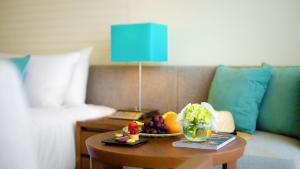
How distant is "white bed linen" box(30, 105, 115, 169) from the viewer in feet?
8.14

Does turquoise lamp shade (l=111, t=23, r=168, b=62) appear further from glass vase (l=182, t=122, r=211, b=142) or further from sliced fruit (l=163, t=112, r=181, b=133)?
glass vase (l=182, t=122, r=211, b=142)

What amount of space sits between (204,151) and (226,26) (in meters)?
1.55

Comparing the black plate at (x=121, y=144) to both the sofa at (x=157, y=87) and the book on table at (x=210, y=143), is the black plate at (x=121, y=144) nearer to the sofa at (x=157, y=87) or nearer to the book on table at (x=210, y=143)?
the book on table at (x=210, y=143)

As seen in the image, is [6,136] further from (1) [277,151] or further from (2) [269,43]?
(2) [269,43]

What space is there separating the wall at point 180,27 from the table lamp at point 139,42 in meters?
0.28

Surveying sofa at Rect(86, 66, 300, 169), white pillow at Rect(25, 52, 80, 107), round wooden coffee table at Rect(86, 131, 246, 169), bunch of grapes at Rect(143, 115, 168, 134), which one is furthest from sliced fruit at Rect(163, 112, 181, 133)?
white pillow at Rect(25, 52, 80, 107)

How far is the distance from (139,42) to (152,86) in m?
0.49

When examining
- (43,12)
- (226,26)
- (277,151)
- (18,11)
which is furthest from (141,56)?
(18,11)

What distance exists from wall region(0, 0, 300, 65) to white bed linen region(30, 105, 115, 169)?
86 cm

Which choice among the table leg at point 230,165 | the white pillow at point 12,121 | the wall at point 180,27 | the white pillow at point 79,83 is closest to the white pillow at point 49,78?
the white pillow at point 79,83

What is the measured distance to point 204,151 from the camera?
5.21 feet

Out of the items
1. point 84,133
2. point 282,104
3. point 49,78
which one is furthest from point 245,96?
point 49,78

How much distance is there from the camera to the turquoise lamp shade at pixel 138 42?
2729 millimetres

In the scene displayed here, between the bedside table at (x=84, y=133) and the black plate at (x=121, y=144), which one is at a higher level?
the black plate at (x=121, y=144)
